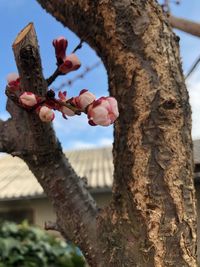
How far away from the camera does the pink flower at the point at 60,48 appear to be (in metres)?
1.01

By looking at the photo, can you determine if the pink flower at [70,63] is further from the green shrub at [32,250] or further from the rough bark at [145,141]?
the green shrub at [32,250]

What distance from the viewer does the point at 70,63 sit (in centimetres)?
101

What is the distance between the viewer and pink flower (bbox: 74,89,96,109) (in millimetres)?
951

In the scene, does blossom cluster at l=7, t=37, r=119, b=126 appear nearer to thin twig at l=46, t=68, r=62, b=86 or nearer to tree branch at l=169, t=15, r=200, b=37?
thin twig at l=46, t=68, r=62, b=86

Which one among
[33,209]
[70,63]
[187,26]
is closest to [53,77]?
[70,63]

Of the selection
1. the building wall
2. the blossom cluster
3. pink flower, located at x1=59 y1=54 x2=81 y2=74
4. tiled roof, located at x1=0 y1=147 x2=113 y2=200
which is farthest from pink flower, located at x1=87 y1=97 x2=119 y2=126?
the building wall

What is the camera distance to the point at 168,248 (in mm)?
1039

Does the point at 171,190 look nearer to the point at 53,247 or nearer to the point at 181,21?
the point at 181,21

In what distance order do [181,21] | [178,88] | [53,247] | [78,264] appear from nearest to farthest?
[178,88] < [181,21] < [78,264] < [53,247]

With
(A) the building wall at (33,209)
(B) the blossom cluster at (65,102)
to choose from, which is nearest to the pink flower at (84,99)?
(B) the blossom cluster at (65,102)

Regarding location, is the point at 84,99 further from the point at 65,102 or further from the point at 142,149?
the point at 142,149

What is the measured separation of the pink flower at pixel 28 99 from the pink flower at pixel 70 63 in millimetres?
94

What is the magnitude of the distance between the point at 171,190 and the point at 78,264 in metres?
1.98

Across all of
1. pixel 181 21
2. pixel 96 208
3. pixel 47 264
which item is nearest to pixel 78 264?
Answer: pixel 47 264
